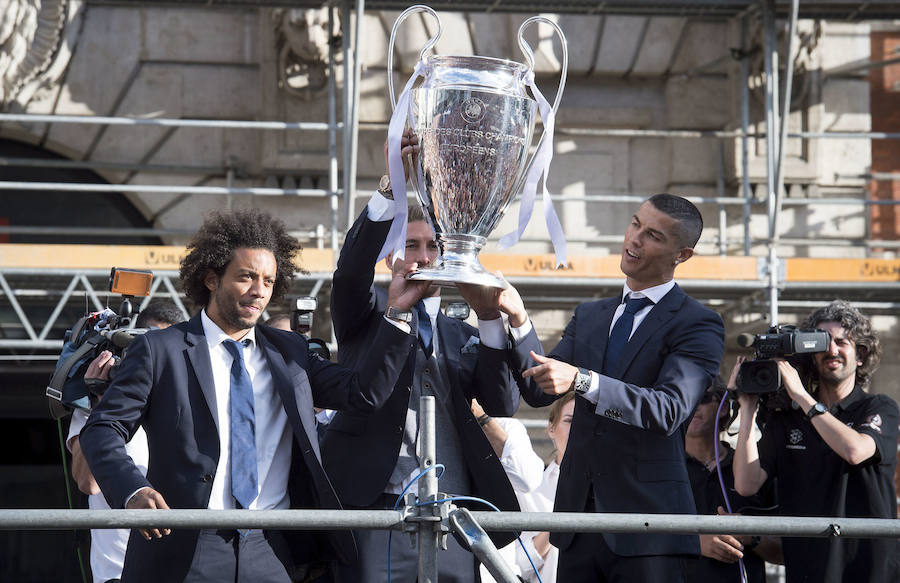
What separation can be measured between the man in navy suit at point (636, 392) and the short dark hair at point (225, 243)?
0.84m

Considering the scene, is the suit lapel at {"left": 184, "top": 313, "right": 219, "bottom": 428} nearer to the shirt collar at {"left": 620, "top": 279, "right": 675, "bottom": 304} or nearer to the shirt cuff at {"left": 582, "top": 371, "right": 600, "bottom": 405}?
the shirt cuff at {"left": 582, "top": 371, "right": 600, "bottom": 405}

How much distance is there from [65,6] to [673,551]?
687cm

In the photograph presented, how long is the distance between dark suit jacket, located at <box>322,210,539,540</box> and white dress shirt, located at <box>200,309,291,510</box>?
175 millimetres

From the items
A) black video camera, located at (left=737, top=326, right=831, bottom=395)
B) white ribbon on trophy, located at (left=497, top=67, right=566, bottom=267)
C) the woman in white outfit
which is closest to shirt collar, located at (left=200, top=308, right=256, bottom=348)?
white ribbon on trophy, located at (left=497, top=67, right=566, bottom=267)

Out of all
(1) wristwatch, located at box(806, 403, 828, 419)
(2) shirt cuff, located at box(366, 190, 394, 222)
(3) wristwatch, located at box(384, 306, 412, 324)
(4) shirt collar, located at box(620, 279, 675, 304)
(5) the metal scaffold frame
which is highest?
(5) the metal scaffold frame

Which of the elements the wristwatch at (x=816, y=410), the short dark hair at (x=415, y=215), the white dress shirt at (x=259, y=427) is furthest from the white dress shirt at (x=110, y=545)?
the wristwatch at (x=816, y=410)

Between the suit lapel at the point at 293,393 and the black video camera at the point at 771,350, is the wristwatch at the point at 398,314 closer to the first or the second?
the suit lapel at the point at 293,393

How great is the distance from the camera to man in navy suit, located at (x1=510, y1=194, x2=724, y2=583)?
3.71 metres

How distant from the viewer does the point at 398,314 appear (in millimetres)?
3691

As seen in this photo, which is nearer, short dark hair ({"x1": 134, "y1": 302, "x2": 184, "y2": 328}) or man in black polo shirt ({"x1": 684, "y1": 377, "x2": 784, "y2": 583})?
man in black polo shirt ({"x1": 684, "y1": 377, "x2": 784, "y2": 583})

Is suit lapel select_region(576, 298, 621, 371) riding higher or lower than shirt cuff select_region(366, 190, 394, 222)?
lower

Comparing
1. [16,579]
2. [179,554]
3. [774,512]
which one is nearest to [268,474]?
[179,554]

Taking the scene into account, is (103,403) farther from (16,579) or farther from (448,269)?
(16,579)

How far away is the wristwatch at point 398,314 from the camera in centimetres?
368
